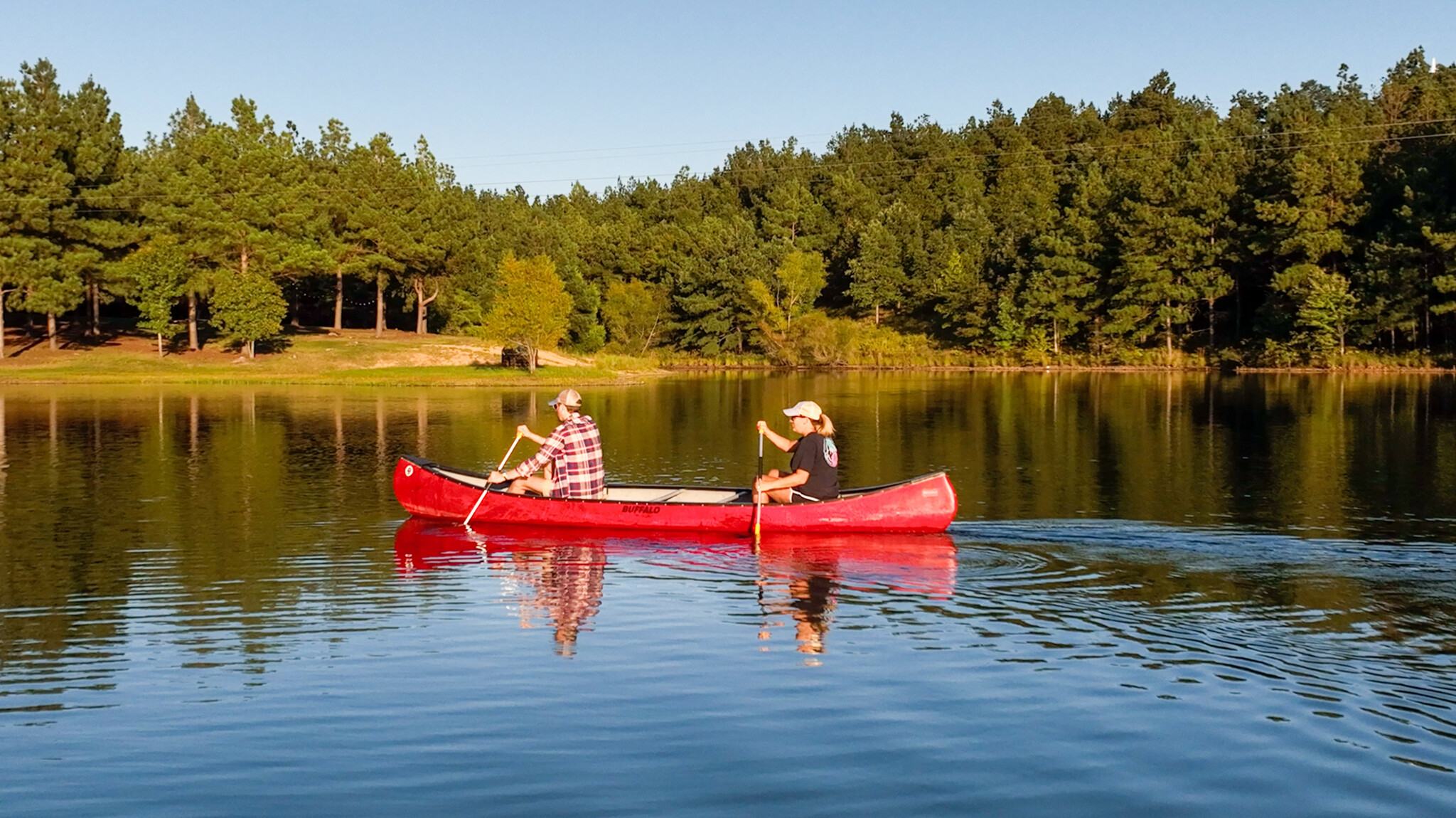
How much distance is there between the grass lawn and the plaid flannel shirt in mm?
47416

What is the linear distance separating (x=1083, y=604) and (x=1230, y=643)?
221 cm

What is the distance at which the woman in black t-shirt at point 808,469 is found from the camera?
1992 cm

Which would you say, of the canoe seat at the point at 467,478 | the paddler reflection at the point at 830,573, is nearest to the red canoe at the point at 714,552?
the paddler reflection at the point at 830,573

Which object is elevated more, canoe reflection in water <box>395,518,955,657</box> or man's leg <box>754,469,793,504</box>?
man's leg <box>754,469,793,504</box>

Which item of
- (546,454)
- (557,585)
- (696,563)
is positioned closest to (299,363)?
(546,454)

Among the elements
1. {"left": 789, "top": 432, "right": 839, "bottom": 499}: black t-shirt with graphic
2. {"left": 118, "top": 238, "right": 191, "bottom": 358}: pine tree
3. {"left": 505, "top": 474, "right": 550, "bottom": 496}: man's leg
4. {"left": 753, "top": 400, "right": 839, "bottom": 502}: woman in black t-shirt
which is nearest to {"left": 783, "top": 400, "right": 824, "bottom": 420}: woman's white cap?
{"left": 753, "top": 400, "right": 839, "bottom": 502}: woman in black t-shirt

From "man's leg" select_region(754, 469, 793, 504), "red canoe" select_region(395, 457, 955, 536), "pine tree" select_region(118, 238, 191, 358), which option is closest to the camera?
"red canoe" select_region(395, 457, 955, 536)

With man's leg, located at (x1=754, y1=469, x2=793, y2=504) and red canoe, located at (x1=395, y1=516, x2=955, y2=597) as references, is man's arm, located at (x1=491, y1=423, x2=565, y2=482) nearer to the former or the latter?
red canoe, located at (x1=395, y1=516, x2=955, y2=597)

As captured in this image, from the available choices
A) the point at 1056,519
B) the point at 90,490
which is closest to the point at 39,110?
the point at 90,490

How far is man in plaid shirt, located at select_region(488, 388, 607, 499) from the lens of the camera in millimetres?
20625

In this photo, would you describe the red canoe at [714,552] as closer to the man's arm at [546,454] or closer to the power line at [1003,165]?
the man's arm at [546,454]

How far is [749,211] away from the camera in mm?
130000

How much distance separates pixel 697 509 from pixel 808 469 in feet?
5.87

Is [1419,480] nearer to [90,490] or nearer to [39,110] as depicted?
[90,490]
